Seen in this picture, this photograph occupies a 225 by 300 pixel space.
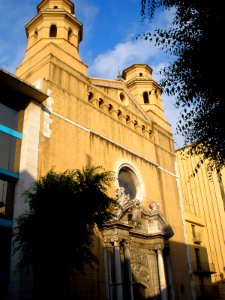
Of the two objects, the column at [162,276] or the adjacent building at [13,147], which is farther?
the column at [162,276]

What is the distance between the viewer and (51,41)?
20.1 m

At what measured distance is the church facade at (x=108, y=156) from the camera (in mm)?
15336

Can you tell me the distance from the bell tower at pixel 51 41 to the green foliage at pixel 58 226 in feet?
26.0

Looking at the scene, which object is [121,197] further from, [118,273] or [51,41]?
[51,41]

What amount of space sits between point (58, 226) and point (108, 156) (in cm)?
857

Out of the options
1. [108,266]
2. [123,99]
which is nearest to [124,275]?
[108,266]

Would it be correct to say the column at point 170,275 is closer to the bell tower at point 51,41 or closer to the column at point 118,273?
the column at point 118,273

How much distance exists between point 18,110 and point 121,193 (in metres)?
6.75

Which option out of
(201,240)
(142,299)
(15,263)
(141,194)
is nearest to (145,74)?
(141,194)

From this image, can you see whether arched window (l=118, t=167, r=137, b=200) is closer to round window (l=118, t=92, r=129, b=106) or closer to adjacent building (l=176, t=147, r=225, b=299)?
round window (l=118, t=92, r=129, b=106)

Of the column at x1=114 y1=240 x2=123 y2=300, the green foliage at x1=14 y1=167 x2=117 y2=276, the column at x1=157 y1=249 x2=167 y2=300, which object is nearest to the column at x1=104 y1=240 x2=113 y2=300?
the column at x1=114 y1=240 x2=123 y2=300

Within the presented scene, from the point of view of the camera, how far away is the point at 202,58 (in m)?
7.74

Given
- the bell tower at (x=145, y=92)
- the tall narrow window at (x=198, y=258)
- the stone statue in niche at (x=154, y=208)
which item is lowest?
the tall narrow window at (x=198, y=258)

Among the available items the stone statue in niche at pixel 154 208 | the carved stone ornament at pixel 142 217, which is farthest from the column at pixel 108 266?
the stone statue in niche at pixel 154 208
